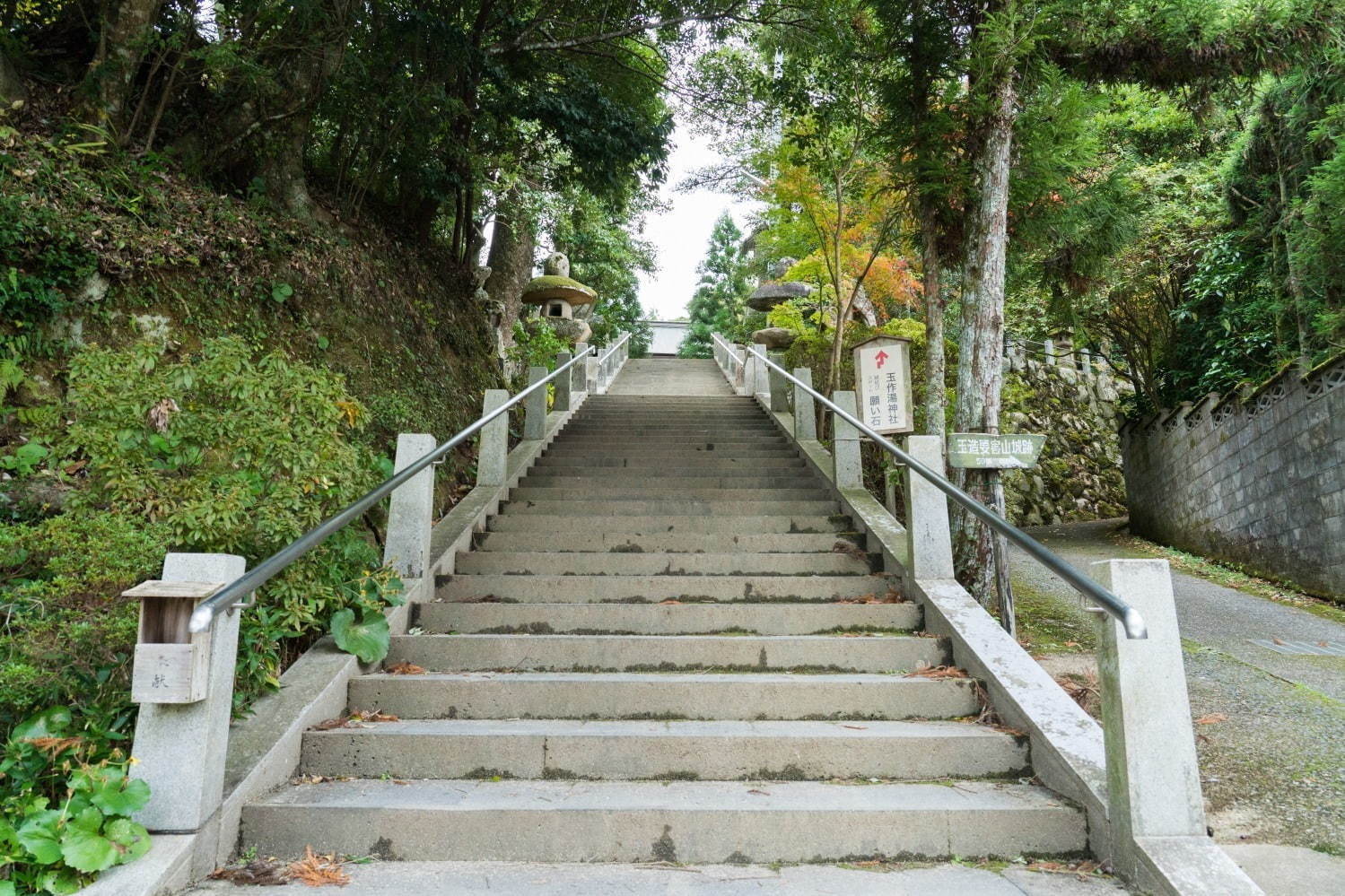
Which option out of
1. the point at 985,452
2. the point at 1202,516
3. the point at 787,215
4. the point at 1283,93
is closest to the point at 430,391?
the point at 985,452

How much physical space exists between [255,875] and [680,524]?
3570 mm

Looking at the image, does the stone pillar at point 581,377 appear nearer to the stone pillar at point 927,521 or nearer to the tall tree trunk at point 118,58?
the tall tree trunk at point 118,58

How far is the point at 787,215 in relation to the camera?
11461 mm

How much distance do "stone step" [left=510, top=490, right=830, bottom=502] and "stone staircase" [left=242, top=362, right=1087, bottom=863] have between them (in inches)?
29.4

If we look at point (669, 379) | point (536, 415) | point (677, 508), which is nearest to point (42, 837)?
point (677, 508)

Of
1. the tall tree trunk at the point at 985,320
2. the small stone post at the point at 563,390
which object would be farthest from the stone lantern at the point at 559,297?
the tall tree trunk at the point at 985,320

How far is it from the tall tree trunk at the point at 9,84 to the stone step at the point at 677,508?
4.46 meters

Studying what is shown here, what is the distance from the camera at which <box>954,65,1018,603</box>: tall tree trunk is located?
5.16m

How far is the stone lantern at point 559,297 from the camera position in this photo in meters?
16.5

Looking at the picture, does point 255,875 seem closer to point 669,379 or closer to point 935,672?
point 935,672

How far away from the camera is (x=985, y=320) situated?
17.3 feet

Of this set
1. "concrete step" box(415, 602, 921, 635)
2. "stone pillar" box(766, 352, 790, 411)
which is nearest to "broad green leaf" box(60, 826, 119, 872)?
"concrete step" box(415, 602, 921, 635)

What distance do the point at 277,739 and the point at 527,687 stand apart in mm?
1012

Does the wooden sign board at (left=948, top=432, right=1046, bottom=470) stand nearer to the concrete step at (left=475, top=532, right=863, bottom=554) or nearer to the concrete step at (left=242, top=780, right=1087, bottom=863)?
the concrete step at (left=475, top=532, right=863, bottom=554)
